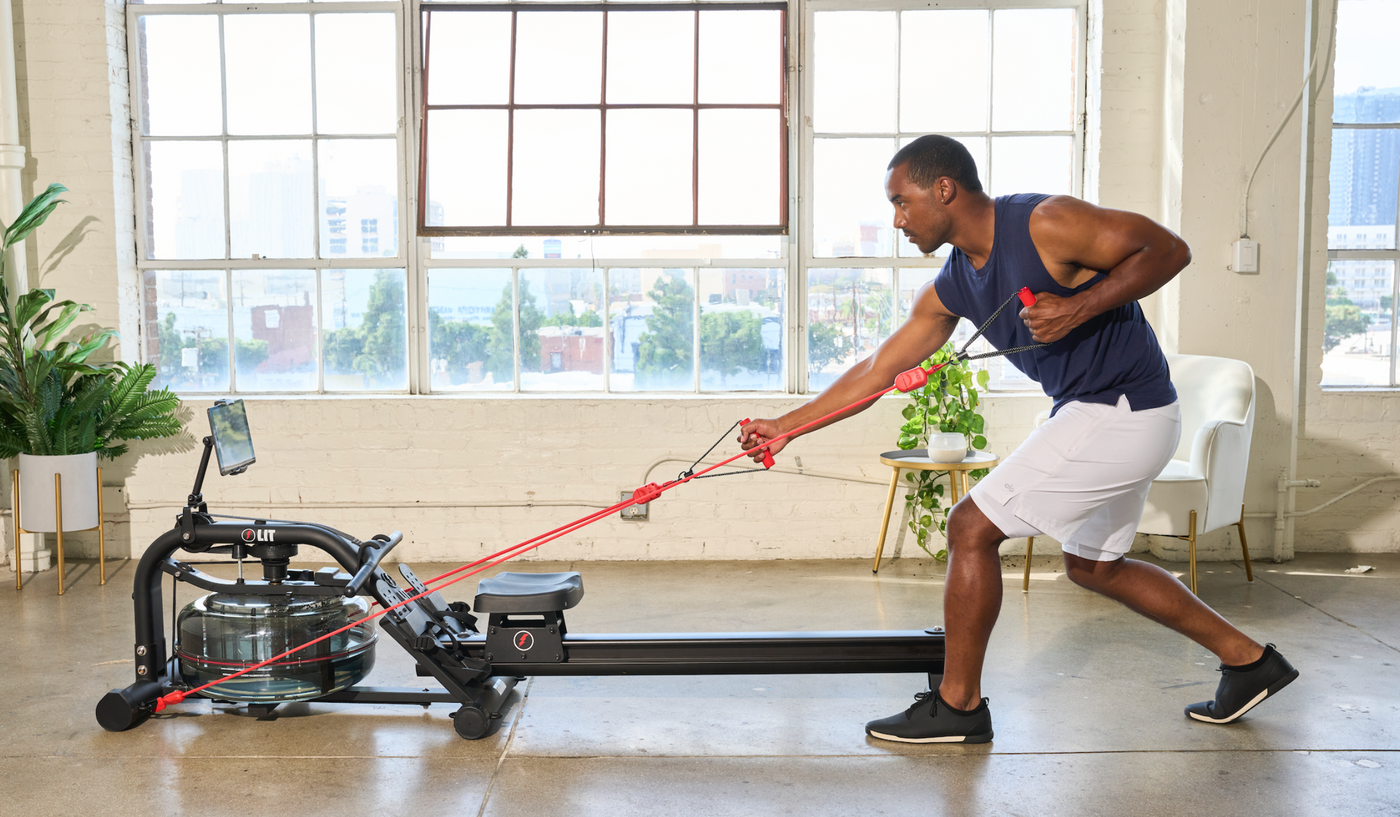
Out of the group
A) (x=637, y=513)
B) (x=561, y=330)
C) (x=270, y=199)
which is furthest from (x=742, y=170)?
(x=270, y=199)

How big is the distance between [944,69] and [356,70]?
2.64 metres

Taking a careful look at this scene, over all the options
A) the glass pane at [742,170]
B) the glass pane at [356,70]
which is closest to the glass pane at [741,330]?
the glass pane at [742,170]

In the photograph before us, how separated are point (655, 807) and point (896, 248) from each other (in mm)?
3191

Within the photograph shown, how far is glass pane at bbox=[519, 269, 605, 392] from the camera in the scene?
491 cm

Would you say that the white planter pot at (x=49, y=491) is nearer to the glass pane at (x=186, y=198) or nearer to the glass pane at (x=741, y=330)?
the glass pane at (x=186, y=198)

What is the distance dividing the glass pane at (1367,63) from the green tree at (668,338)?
2.99 metres

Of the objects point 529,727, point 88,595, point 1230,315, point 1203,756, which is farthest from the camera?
point 1230,315

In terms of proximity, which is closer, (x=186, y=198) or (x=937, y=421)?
(x=937, y=421)

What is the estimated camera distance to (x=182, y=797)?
239cm

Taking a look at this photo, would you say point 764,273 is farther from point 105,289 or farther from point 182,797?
point 182,797

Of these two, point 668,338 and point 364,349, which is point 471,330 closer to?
point 364,349

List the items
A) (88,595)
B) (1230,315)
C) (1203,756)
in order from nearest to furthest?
(1203,756) → (88,595) → (1230,315)

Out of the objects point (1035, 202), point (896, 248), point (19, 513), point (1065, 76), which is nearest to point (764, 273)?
point (896, 248)

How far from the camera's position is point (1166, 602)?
2.69 meters
